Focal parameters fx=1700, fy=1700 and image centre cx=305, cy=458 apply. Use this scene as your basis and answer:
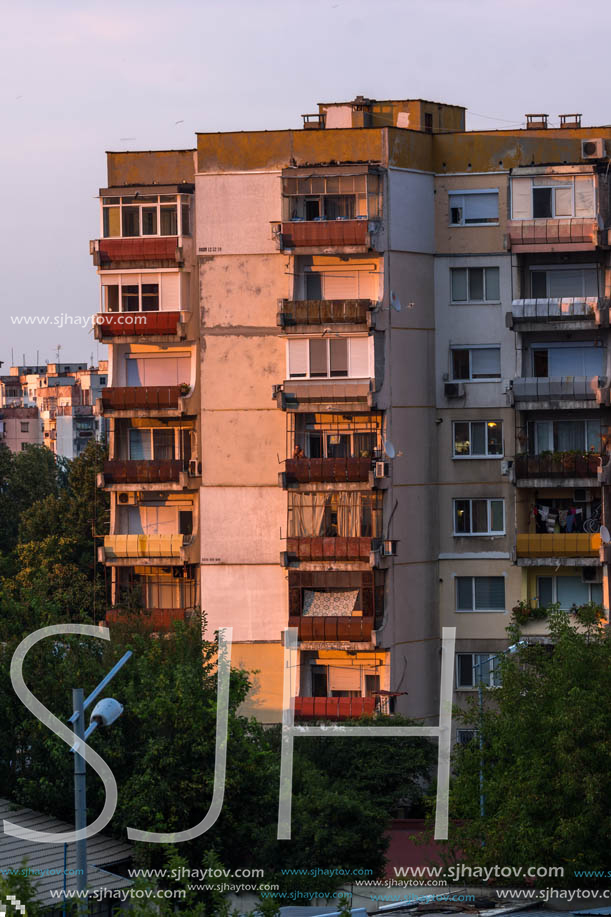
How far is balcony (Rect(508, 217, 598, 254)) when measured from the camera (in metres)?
56.3

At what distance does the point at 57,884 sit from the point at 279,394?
2473cm

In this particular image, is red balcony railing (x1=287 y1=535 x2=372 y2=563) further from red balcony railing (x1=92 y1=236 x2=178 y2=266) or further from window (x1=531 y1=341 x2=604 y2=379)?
red balcony railing (x1=92 y1=236 x2=178 y2=266)

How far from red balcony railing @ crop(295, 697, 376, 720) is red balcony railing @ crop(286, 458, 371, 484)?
7036 mm

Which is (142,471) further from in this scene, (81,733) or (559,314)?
(81,733)

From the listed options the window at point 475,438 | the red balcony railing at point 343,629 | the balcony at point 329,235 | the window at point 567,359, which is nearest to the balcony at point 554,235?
the window at point 567,359

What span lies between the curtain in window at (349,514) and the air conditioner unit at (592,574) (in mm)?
7859

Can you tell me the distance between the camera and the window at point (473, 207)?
57.4 meters

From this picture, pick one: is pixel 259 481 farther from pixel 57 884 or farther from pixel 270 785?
pixel 57 884

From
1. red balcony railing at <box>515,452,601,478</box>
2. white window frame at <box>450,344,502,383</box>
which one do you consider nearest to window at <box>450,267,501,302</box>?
white window frame at <box>450,344,502,383</box>

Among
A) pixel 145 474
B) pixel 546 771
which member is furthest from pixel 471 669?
pixel 546 771

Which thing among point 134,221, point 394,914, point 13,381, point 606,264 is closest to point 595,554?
point 606,264

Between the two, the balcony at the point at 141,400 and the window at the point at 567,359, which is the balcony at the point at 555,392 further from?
the balcony at the point at 141,400

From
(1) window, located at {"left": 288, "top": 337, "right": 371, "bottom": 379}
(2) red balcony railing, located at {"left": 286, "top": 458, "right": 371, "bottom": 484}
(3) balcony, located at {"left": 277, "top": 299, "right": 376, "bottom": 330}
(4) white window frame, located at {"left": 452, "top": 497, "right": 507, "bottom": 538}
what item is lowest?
(4) white window frame, located at {"left": 452, "top": 497, "right": 507, "bottom": 538}

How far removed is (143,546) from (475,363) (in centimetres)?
1301
